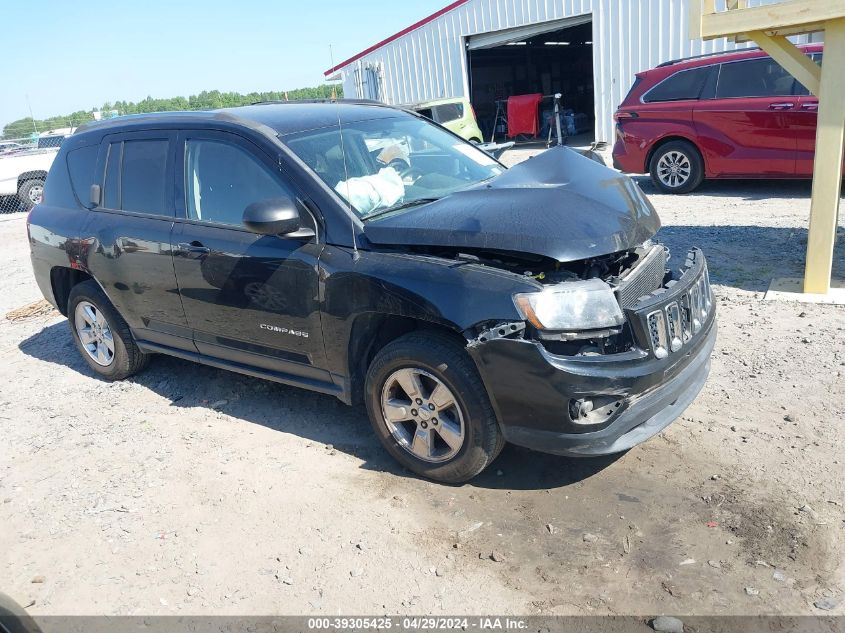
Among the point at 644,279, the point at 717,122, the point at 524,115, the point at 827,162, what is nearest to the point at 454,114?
the point at 524,115

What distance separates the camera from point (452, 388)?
3500 mm

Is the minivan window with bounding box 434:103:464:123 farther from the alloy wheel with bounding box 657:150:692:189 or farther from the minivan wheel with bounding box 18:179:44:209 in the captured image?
the minivan wheel with bounding box 18:179:44:209

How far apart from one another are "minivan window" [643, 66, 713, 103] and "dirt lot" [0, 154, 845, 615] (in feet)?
19.3

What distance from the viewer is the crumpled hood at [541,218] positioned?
11.1 feet

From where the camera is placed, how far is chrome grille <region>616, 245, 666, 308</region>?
341cm

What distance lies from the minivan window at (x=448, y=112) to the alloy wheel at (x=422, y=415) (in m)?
13.5

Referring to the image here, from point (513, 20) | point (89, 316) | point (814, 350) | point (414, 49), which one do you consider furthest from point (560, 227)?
point (414, 49)

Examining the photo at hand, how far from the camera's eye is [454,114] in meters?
16.8

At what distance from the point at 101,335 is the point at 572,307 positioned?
3.93 m

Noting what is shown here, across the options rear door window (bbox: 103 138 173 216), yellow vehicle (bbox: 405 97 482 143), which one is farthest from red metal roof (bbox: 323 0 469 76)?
rear door window (bbox: 103 138 173 216)

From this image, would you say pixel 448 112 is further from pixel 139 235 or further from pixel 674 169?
pixel 139 235

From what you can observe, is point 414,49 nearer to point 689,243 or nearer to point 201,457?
point 689,243

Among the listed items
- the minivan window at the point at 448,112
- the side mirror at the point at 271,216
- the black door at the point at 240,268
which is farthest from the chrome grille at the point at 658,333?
the minivan window at the point at 448,112

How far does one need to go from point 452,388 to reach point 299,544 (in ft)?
3.43
